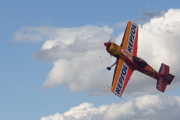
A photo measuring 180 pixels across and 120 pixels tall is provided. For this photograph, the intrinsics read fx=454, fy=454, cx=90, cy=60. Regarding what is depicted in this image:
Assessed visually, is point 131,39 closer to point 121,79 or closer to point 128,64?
point 128,64

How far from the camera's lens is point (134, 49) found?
73688 mm

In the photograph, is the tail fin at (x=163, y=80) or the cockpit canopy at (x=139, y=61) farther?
the tail fin at (x=163, y=80)

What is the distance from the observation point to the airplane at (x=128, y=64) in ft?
228

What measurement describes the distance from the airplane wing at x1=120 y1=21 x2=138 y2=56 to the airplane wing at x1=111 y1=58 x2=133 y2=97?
3.13 metres

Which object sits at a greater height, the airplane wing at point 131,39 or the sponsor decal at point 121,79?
the airplane wing at point 131,39

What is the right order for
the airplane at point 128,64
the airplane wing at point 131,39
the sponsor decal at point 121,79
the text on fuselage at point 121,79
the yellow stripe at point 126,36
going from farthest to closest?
the airplane wing at point 131,39, the yellow stripe at point 126,36, the airplane at point 128,64, the text on fuselage at point 121,79, the sponsor decal at point 121,79

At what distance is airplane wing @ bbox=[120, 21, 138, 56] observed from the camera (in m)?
73.1

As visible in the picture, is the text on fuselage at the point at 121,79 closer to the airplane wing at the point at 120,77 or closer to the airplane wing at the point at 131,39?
the airplane wing at the point at 120,77

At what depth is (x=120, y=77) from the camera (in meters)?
69.8

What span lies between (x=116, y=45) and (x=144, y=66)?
5.89m

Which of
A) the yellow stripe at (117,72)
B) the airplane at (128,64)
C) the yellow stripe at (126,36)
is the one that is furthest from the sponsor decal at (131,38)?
the yellow stripe at (117,72)

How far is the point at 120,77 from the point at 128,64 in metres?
2.83

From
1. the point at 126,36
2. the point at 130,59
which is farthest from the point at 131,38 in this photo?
the point at 130,59

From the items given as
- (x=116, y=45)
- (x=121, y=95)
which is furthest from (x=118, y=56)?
(x=121, y=95)
